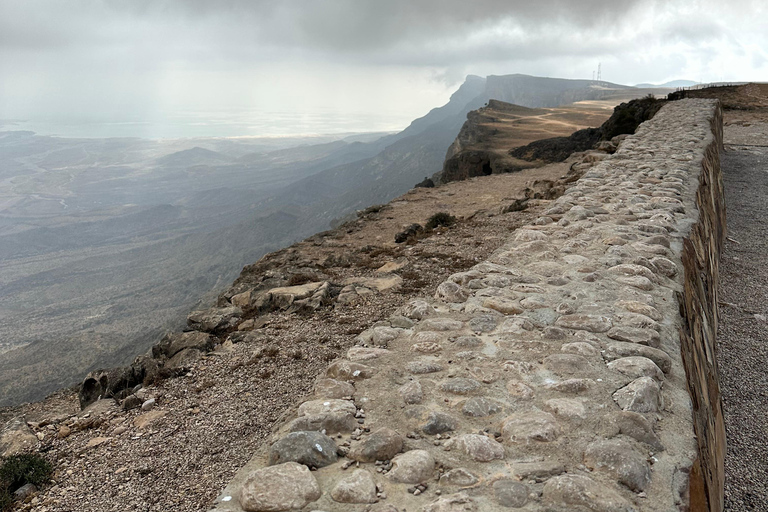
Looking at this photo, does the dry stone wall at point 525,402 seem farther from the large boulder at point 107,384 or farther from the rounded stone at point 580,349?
the large boulder at point 107,384

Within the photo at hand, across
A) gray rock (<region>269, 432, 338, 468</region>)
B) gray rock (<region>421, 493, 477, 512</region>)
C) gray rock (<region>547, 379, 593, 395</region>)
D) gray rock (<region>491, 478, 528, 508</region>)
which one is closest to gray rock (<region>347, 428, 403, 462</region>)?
gray rock (<region>269, 432, 338, 468</region>)

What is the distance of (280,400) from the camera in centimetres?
485

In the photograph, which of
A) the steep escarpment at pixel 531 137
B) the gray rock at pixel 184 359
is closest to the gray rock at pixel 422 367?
the gray rock at pixel 184 359

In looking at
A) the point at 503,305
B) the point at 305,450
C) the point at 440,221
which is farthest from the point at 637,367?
the point at 440,221

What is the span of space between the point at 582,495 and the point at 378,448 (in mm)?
925

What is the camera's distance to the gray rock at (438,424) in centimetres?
248

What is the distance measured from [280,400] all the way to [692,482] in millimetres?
3767

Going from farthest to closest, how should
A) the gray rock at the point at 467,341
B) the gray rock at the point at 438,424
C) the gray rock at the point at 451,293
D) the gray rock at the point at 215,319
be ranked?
the gray rock at the point at 215,319, the gray rock at the point at 451,293, the gray rock at the point at 467,341, the gray rock at the point at 438,424

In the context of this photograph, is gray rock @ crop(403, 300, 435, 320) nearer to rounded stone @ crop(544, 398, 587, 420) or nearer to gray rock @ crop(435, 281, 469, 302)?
gray rock @ crop(435, 281, 469, 302)

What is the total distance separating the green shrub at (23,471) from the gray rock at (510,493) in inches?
157

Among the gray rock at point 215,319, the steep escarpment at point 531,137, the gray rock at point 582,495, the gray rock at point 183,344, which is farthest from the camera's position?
the steep escarpment at point 531,137

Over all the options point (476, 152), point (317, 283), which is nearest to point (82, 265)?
point (476, 152)

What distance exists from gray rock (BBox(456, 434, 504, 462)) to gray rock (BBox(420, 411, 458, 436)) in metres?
0.13

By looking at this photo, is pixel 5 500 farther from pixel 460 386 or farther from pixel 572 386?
pixel 572 386
